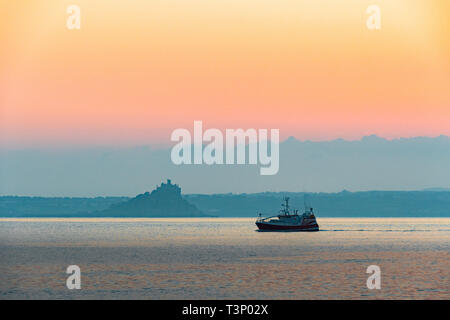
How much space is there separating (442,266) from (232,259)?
113 feet

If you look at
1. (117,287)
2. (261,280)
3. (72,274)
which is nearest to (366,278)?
(261,280)

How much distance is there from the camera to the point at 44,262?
342 feet

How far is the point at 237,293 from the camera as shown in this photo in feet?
214

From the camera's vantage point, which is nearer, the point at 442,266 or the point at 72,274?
the point at 72,274

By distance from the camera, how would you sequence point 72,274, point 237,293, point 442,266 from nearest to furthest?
1. point 237,293
2. point 72,274
3. point 442,266
